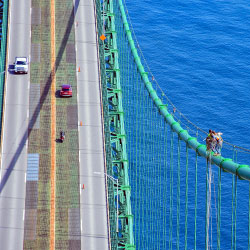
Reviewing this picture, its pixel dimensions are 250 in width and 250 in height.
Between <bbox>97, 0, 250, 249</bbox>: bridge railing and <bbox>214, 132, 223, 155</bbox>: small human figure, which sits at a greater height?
<bbox>214, 132, 223, 155</bbox>: small human figure

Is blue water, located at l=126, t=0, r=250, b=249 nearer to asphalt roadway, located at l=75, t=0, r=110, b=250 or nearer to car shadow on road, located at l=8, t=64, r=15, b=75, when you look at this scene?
asphalt roadway, located at l=75, t=0, r=110, b=250

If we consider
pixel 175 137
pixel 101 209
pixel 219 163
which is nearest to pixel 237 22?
pixel 175 137

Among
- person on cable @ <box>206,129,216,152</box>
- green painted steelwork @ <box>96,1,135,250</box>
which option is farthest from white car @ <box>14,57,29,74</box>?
person on cable @ <box>206,129,216,152</box>

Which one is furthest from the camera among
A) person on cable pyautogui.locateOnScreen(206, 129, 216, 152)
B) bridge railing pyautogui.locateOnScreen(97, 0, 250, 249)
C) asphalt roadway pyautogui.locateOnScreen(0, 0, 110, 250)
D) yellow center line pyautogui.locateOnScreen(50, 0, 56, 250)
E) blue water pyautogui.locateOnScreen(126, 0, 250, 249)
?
blue water pyautogui.locateOnScreen(126, 0, 250, 249)

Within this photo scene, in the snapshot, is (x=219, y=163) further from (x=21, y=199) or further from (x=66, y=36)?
(x=66, y=36)

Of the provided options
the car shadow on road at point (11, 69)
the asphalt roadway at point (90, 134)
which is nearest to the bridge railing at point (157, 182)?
the asphalt roadway at point (90, 134)

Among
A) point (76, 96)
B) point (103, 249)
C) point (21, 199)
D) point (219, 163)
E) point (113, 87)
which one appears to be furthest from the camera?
point (113, 87)

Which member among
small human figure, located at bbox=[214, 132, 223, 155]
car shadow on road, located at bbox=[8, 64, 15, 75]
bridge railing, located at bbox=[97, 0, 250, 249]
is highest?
car shadow on road, located at bbox=[8, 64, 15, 75]
